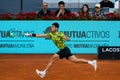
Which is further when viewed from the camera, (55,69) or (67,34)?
(67,34)

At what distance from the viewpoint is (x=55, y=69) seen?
14.2 m

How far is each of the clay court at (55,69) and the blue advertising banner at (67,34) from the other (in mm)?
629

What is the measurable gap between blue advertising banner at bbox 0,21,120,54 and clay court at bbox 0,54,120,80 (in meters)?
0.63

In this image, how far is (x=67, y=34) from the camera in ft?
60.4

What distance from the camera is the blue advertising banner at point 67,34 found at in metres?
18.3

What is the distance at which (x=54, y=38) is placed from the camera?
12.0m

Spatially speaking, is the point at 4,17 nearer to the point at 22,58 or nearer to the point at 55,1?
the point at 22,58

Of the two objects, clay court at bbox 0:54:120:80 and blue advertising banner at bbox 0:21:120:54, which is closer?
clay court at bbox 0:54:120:80

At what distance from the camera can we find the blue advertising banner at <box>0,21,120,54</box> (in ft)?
60.1

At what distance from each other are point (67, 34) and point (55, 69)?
4.44m

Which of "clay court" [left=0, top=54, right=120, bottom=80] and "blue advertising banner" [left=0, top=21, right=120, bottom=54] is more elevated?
"blue advertising banner" [left=0, top=21, right=120, bottom=54]

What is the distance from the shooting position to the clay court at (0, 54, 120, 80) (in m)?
12.4

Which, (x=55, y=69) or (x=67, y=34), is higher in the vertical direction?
(x=67, y=34)

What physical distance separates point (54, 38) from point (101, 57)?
5377 millimetres
